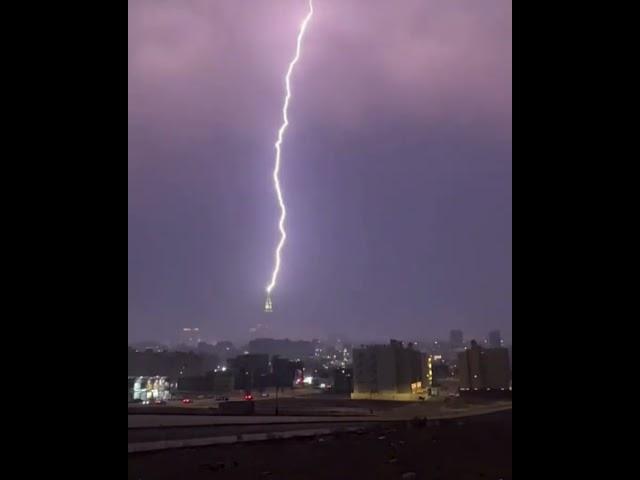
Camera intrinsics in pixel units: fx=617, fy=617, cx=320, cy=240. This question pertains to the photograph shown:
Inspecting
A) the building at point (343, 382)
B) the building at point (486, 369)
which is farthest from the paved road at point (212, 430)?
the building at point (343, 382)

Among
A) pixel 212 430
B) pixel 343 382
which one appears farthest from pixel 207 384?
pixel 212 430

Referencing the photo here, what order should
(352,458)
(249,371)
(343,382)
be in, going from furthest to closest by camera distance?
(249,371) < (343,382) < (352,458)

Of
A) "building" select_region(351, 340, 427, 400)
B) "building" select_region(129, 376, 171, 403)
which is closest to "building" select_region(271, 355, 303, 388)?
"building" select_region(129, 376, 171, 403)

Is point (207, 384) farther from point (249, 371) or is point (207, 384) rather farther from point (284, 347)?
point (284, 347)
